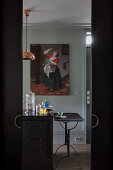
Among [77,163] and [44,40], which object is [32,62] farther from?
[77,163]

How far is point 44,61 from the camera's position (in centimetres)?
517

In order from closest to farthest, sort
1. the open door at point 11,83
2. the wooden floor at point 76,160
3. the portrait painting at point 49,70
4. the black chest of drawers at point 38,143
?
1. the open door at point 11,83
2. the black chest of drawers at point 38,143
3. the wooden floor at point 76,160
4. the portrait painting at point 49,70

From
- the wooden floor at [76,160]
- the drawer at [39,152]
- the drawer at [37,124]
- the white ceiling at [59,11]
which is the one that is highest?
the white ceiling at [59,11]

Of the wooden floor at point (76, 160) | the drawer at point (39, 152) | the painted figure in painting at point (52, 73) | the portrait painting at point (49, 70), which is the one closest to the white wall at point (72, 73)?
the portrait painting at point (49, 70)

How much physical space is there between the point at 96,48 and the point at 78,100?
3.21m

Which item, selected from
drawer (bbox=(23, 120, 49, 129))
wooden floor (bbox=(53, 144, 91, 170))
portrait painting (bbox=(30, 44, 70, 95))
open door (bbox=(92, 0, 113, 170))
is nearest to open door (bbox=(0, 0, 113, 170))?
open door (bbox=(92, 0, 113, 170))

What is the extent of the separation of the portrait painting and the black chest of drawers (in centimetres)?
184

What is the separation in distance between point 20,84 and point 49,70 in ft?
10.1

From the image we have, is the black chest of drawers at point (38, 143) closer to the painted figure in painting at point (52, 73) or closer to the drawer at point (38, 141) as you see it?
the drawer at point (38, 141)

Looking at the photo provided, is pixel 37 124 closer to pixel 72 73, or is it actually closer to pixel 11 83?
pixel 11 83

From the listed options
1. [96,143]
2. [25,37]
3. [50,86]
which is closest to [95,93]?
[96,143]

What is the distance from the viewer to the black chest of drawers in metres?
3.39

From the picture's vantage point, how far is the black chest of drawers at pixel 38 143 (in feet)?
11.1

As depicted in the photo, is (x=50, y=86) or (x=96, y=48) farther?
(x=50, y=86)
